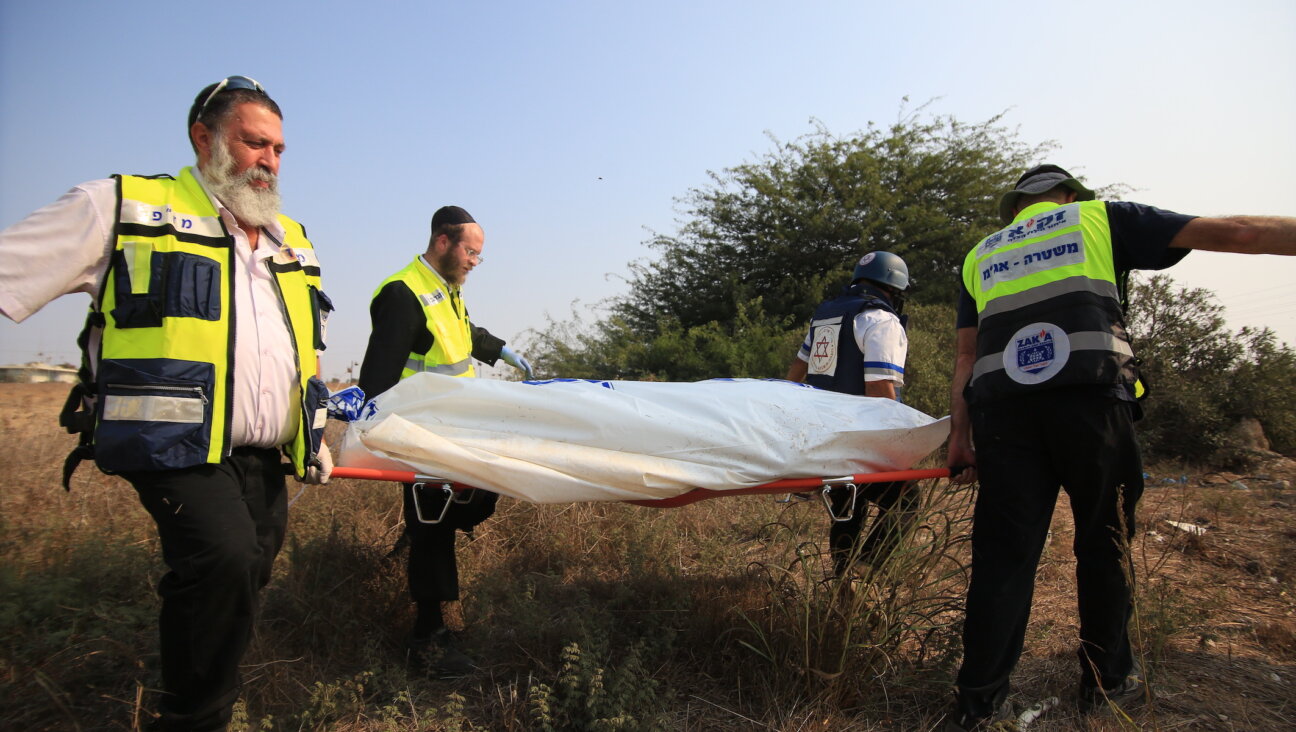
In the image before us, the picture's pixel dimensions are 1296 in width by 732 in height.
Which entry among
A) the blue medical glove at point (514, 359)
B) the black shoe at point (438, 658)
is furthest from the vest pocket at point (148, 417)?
the blue medical glove at point (514, 359)

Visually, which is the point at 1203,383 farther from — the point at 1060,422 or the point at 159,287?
the point at 159,287

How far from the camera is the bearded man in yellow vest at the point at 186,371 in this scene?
1.97m

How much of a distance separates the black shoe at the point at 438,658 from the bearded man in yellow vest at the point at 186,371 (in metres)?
0.91

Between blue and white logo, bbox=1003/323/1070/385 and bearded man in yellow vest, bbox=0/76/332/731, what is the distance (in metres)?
2.36

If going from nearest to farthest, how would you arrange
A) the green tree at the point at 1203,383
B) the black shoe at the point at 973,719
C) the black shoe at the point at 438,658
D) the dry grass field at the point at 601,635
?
1. the black shoe at the point at 973,719
2. the dry grass field at the point at 601,635
3. the black shoe at the point at 438,658
4. the green tree at the point at 1203,383

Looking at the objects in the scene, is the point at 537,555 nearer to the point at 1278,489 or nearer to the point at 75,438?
the point at 75,438

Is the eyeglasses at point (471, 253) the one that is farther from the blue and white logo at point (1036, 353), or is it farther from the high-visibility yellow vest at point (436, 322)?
the blue and white logo at point (1036, 353)

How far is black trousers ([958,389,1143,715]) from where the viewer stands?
2.45 metres

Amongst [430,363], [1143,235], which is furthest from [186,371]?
[1143,235]

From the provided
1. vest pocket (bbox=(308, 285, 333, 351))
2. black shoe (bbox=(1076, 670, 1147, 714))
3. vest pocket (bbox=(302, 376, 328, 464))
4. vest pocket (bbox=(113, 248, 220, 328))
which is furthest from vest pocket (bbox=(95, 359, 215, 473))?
black shoe (bbox=(1076, 670, 1147, 714))

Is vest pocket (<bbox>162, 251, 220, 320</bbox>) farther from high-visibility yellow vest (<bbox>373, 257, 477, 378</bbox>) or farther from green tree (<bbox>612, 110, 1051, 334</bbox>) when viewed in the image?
green tree (<bbox>612, 110, 1051, 334</bbox>)

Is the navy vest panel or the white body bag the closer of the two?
the white body bag

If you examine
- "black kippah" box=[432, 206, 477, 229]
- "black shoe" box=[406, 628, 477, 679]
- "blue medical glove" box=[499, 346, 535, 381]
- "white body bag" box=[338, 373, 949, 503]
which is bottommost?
"black shoe" box=[406, 628, 477, 679]

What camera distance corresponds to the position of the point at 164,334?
6.68 ft
